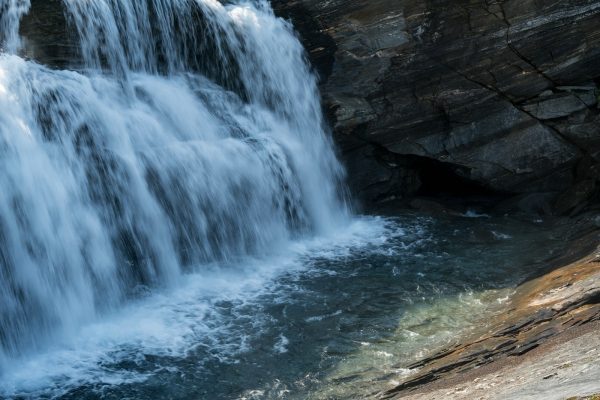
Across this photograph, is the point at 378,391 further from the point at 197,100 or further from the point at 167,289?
the point at 197,100

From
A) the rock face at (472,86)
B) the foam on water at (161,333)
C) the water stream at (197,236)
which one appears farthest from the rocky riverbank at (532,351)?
the rock face at (472,86)

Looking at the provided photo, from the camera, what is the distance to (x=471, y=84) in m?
16.1

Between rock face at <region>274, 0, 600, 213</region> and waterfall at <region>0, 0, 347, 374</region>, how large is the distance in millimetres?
853

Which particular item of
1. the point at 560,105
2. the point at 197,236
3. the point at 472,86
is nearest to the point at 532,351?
the point at 197,236

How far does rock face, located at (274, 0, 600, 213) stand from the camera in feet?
51.9

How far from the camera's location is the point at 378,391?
9477 millimetres

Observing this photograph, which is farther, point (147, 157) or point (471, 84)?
point (471, 84)

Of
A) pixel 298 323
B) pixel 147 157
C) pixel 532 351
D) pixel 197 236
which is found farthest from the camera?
pixel 197 236

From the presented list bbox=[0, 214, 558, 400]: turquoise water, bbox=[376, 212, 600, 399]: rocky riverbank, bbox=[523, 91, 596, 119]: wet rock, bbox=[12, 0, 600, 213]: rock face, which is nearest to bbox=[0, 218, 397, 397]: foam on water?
bbox=[0, 214, 558, 400]: turquoise water

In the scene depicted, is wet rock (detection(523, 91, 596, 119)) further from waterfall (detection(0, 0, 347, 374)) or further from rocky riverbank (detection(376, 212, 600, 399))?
rocky riverbank (detection(376, 212, 600, 399))

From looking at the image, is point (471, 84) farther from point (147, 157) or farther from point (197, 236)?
point (147, 157)

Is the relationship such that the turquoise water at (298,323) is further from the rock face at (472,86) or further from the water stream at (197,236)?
the rock face at (472,86)

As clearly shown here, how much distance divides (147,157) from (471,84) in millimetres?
7027

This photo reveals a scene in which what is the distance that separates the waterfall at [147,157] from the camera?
38.4ft
